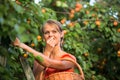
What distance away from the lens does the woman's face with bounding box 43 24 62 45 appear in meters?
2.61

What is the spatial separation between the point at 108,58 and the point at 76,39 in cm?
136

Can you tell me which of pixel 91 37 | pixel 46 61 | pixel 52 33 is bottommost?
pixel 91 37

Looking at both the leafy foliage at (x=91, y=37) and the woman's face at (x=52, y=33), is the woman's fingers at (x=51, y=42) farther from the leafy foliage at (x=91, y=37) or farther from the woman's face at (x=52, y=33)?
the leafy foliage at (x=91, y=37)

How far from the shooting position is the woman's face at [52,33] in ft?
8.57

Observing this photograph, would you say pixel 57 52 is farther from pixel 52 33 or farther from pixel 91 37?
pixel 91 37

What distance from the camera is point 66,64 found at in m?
2.57

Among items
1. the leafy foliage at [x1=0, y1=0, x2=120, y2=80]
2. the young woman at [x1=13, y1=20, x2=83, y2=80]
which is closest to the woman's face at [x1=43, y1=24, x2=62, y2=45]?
the young woman at [x1=13, y1=20, x2=83, y2=80]

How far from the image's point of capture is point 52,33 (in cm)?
263

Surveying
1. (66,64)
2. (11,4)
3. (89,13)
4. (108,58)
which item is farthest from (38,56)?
(108,58)

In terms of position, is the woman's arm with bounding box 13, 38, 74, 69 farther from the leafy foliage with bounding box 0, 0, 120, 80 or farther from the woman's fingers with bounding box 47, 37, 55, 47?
the leafy foliage with bounding box 0, 0, 120, 80

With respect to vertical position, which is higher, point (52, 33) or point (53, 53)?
point (52, 33)

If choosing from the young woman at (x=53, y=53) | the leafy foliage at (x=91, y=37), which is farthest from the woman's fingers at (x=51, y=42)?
the leafy foliage at (x=91, y=37)

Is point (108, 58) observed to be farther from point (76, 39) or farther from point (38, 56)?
point (38, 56)

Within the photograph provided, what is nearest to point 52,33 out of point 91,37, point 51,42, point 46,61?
point 51,42
